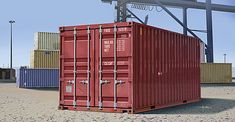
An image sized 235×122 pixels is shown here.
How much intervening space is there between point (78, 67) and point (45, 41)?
26451 mm

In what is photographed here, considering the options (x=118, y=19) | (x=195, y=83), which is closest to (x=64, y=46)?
(x=195, y=83)

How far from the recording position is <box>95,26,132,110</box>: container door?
12.5m

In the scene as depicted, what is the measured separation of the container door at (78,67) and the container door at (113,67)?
29 cm

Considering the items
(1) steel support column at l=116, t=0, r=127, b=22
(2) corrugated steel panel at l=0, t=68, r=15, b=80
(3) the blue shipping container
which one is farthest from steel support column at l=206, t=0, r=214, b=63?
(2) corrugated steel panel at l=0, t=68, r=15, b=80

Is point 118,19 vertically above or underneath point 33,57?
above

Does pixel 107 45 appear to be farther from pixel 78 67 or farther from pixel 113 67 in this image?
pixel 78 67

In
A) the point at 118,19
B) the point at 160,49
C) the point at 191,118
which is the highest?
the point at 118,19

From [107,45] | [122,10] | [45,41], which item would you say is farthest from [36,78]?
[107,45]

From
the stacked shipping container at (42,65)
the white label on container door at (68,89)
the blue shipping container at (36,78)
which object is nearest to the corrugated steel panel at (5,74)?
the stacked shipping container at (42,65)

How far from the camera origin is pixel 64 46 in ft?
45.6

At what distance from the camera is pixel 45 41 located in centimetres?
3906

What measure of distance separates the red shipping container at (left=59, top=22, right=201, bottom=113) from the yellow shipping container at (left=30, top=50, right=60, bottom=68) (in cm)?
2398

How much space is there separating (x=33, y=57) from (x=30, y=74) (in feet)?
12.0

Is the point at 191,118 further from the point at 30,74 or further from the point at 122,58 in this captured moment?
the point at 30,74
